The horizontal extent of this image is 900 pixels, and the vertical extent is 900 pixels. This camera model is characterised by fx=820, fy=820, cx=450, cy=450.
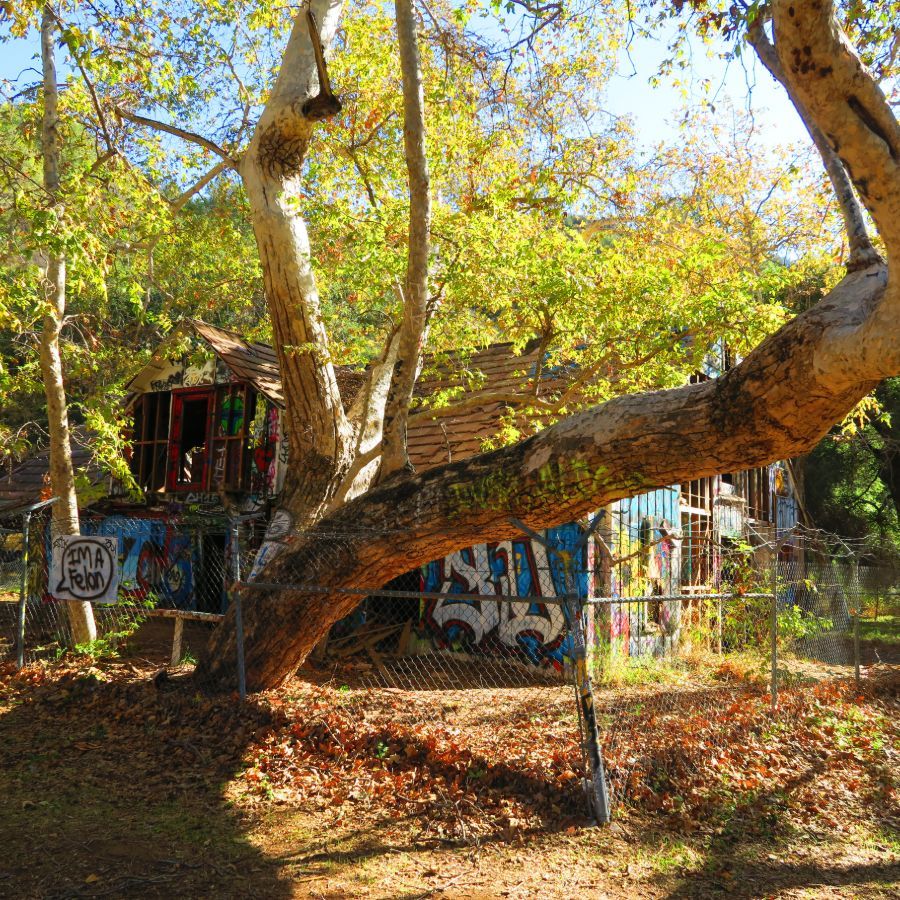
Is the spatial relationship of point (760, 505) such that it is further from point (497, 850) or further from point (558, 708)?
point (497, 850)

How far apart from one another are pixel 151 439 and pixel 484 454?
1447cm

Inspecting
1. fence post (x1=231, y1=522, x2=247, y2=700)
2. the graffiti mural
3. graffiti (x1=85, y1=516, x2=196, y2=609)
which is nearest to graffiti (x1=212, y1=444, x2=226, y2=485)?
graffiti (x1=85, y1=516, x2=196, y2=609)

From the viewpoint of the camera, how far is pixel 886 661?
1549 centimetres

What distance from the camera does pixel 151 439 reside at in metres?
19.9

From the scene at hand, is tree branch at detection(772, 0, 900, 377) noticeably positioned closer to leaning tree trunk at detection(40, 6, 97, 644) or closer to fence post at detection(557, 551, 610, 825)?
fence post at detection(557, 551, 610, 825)

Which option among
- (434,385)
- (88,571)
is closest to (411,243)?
(88,571)

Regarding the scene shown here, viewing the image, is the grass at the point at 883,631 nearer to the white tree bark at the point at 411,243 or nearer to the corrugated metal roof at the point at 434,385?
the corrugated metal roof at the point at 434,385

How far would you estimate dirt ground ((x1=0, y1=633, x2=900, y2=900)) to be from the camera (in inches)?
192

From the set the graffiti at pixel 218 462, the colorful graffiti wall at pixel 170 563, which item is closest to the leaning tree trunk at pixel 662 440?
the colorful graffiti wall at pixel 170 563

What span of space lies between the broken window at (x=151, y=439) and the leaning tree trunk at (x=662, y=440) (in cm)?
1187

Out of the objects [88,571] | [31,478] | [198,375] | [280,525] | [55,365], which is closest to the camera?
[280,525]

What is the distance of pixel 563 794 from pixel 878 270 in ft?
13.6

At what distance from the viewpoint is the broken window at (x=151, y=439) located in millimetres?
19562

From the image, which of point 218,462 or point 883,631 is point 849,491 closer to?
point 883,631
